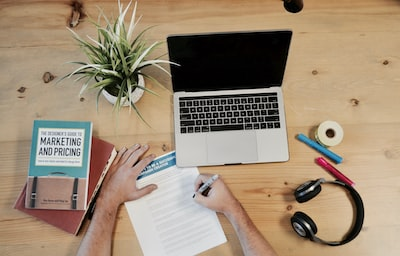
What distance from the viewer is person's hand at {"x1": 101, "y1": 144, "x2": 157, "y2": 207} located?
1.00 meters

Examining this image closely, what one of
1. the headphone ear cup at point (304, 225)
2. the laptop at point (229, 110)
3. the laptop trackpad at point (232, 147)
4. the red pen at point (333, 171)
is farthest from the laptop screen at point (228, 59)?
the headphone ear cup at point (304, 225)

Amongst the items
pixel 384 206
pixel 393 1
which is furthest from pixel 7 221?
pixel 393 1

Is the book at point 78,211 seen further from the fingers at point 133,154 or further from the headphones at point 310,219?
the headphones at point 310,219

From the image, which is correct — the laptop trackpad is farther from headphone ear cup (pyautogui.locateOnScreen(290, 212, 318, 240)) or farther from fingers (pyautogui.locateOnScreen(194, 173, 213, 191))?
headphone ear cup (pyautogui.locateOnScreen(290, 212, 318, 240))

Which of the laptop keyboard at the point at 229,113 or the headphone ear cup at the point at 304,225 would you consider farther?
the laptop keyboard at the point at 229,113

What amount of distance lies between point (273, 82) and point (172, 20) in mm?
364

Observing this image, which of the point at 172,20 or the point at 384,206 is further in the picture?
the point at 172,20

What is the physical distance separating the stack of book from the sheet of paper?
130mm

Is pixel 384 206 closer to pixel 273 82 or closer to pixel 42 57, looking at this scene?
pixel 273 82

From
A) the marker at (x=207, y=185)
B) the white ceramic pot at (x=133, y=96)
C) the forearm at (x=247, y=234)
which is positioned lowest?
the forearm at (x=247, y=234)

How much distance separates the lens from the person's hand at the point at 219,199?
3.19 ft

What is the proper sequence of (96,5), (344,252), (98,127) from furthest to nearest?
(96,5) → (98,127) → (344,252)

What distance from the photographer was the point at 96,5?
1.19m

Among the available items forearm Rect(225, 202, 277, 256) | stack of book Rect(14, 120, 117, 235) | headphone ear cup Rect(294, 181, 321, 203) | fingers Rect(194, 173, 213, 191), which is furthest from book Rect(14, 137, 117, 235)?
headphone ear cup Rect(294, 181, 321, 203)
